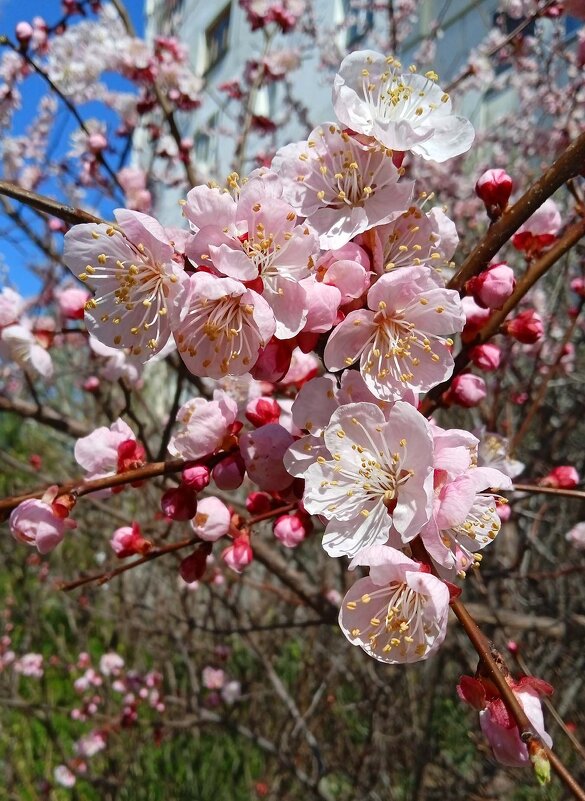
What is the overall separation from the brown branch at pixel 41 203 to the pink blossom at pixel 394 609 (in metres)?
0.70

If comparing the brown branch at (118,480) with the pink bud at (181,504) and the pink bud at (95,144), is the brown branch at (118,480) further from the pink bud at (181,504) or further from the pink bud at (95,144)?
the pink bud at (95,144)

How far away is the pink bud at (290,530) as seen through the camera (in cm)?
111

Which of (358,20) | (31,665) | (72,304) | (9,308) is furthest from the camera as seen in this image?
(358,20)

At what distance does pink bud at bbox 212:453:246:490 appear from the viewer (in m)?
1.07

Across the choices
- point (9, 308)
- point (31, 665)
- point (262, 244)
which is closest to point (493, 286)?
point (262, 244)

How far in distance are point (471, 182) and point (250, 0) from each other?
8.90 ft

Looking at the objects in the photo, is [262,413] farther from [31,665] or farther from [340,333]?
[31,665]

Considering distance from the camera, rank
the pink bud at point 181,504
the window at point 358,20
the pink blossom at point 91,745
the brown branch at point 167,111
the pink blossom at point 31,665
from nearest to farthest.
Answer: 1. the pink bud at point 181,504
2. the brown branch at point 167,111
3. the pink blossom at point 91,745
4. the pink blossom at point 31,665
5. the window at point 358,20

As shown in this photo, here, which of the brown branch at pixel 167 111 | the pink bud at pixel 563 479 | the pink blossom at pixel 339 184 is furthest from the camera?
the brown branch at pixel 167 111

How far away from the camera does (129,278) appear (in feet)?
3.30

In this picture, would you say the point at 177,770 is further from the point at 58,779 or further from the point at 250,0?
the point at 250,0

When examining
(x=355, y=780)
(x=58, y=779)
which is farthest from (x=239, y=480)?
(x=58, y=779)

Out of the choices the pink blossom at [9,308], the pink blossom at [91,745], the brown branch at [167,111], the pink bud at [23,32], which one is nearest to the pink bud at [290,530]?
the pink blossom at [9,308]

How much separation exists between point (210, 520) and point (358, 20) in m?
8.37
